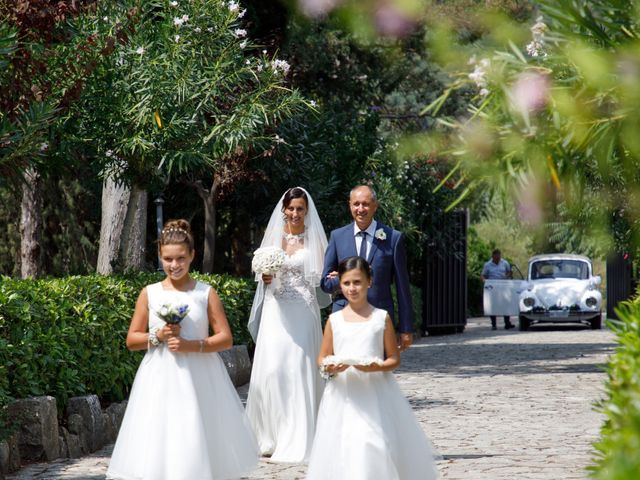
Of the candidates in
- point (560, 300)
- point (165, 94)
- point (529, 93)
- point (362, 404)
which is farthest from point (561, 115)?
point (560, 300)

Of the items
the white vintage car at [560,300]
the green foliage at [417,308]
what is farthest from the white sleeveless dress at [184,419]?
the white vintage car at [560,300]

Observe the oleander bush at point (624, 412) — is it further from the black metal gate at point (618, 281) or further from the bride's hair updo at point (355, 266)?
the black metal gate at point (618, 281)

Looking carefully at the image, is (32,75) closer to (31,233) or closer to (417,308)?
(31,233)

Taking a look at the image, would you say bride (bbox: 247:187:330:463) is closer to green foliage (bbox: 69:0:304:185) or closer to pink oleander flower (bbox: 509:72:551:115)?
green foliage (bbox: 69:0:304:185)

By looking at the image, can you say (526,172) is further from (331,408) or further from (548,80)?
(331,408)

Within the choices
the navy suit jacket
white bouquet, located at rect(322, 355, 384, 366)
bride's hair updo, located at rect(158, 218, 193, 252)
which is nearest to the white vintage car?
the navy suit jacket

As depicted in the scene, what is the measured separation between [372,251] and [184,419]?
2.15 metres

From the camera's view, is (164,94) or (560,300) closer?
(164,94)

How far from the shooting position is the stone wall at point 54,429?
25.4 feet

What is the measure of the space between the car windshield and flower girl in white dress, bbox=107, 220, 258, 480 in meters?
23.0

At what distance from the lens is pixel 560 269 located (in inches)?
1139

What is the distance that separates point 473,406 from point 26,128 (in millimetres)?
6061

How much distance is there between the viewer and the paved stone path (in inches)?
305

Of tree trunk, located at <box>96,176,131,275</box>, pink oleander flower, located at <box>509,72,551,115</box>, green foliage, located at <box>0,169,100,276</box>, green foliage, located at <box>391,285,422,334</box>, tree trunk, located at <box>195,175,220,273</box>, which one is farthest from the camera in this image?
green foliage, located at <box>391,285,422,334</box>
